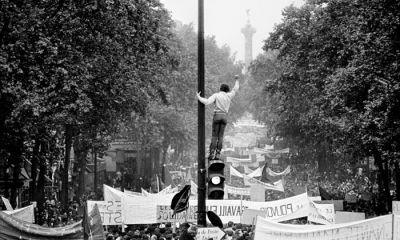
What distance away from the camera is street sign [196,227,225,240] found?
38.0ft

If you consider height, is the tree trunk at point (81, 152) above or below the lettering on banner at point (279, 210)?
above

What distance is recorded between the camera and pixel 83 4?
2225 cm

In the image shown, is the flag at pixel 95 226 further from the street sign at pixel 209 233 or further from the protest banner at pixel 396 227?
the protest banner at pixel 396 227

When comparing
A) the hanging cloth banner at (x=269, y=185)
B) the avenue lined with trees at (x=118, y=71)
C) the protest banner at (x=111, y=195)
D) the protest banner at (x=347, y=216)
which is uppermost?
the avenue lined with trees at (x=118, y=71)

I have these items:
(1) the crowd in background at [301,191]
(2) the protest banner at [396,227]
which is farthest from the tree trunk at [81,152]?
(2) the protest banner at [396,227]

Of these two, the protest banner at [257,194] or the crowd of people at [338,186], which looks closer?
the protest banner at [257,194]

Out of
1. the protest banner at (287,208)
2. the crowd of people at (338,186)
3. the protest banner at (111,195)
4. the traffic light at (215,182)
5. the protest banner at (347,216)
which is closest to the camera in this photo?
the traffic light at (215,182)

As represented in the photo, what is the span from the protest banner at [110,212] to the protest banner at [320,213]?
5.64 m

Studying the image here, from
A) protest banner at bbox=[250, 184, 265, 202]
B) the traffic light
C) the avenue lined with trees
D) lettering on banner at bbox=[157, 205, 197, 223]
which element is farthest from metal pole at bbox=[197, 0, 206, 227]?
protest banner at bbox=[250, 184, 265, 202]

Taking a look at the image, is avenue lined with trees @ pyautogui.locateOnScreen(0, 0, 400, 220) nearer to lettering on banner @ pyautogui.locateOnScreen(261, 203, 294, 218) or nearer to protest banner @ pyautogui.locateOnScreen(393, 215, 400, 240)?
lettering on banner @ pyautogui.locateOnScreen(261, 203, 294, 218)

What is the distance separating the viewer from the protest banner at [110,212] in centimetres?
1954

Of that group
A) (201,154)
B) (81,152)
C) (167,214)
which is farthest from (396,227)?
(81,152)

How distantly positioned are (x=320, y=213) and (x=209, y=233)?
8.01 meters

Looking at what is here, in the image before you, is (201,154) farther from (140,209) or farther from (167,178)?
(167,178)
